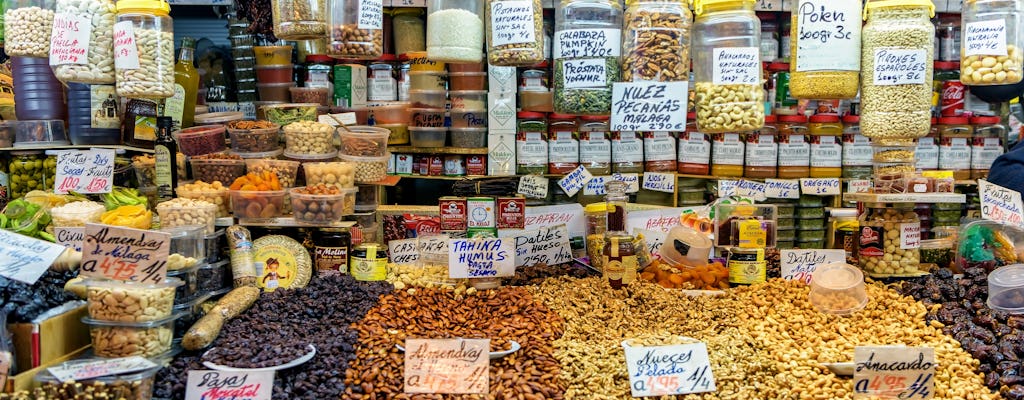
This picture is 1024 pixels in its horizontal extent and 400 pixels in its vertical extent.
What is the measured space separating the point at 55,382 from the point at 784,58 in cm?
424

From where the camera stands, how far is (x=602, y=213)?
339 centimetres

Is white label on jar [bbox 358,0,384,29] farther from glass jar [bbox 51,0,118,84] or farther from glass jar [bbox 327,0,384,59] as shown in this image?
glass jar [bbox 51,0,118,84]

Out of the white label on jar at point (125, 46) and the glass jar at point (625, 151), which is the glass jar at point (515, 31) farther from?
the glass jar at point (625, 151)

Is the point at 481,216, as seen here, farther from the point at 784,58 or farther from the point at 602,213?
the point at 784,58

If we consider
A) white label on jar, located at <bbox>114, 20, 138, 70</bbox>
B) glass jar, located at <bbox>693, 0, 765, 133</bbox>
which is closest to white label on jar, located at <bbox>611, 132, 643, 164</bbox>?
glass jar, located at <bbox>693, 0, 765, 133</bbox>

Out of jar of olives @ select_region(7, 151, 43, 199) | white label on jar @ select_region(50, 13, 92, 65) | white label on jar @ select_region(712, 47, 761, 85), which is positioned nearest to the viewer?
white label on jar @ select_region(712, 47, 761, 85)

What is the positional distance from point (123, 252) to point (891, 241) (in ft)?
8.10

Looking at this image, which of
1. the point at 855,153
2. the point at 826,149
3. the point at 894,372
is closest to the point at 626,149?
the point at 826,149

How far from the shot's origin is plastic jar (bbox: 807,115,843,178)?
493 centimetres

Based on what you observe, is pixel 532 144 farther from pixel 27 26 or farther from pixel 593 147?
pixel 27 26

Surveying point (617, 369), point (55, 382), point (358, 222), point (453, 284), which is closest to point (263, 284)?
point (358, 222)

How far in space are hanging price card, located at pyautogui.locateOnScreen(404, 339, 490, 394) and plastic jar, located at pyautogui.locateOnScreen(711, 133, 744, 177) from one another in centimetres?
313

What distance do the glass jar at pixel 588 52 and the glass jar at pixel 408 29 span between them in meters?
2.59

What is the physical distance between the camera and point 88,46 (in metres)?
2.43
